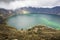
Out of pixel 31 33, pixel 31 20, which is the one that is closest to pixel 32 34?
pixel 31 33

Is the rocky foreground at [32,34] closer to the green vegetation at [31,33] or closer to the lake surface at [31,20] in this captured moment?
the green vegetation at [31,33]

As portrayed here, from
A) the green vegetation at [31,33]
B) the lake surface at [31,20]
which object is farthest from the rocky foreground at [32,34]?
the lake surface at [31,20]

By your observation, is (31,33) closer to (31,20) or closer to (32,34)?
(32,34)

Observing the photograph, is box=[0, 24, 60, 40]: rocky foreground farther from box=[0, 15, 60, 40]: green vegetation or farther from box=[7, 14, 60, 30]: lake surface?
box=[7, 14, 60, 30]: lake surface

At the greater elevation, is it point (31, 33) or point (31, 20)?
point (31, 20)

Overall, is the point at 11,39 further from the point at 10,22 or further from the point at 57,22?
the point at 57,22

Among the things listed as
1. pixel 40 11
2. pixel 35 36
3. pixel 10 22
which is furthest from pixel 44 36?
pixel 10 22
